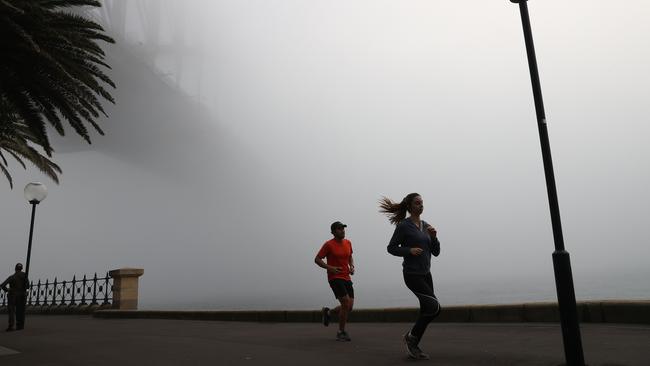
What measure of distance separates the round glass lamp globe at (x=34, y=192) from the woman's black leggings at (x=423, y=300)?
12954mm

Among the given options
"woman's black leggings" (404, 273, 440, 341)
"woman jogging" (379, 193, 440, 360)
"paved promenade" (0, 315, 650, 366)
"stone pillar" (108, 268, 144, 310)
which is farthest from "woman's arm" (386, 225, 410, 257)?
"stone pillar" (108, 268, 144, 310)

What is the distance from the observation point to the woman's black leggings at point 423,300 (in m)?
5.46

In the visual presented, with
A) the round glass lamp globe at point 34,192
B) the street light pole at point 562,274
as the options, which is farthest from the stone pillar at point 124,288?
the street light pole at point 562,274

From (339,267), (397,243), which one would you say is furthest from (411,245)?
(339,267)

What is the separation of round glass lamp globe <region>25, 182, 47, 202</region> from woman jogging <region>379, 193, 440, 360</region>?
495 inches

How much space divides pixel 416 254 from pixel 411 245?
0.93 ft

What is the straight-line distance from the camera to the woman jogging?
551cm

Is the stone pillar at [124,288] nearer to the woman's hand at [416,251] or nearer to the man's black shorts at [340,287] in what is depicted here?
the man's black shorts at [340,287]

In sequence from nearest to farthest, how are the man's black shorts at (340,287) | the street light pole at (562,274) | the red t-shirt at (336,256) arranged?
1. the street light pole at (562,274)
2. the man's black shorts at (340,287)
3. the red t-shirt at (336,256)

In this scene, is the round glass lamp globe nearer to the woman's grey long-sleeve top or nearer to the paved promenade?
the paved promenade

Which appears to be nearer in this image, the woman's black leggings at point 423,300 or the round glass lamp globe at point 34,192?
the woman's black leggings at point 423,300

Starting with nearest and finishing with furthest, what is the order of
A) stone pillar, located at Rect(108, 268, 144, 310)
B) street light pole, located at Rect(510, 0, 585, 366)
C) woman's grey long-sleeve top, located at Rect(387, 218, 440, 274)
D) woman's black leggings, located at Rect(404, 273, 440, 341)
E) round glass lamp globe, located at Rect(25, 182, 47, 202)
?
street light pole, located at Rect(510, 0, 585, 366)
woman's black leggings, located at Rect(404, 273, 440, 341)
woman's grey long-sleeve top, located at Rect(387, 218, 440, 274)
round glass lamp globe, located at Rect(25, 182, 47, 202)
stone pillar, located at Rect(108, 268, 144, 310)

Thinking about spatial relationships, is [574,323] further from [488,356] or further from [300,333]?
[300,333]

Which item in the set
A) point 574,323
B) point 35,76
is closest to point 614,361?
point 574,323
